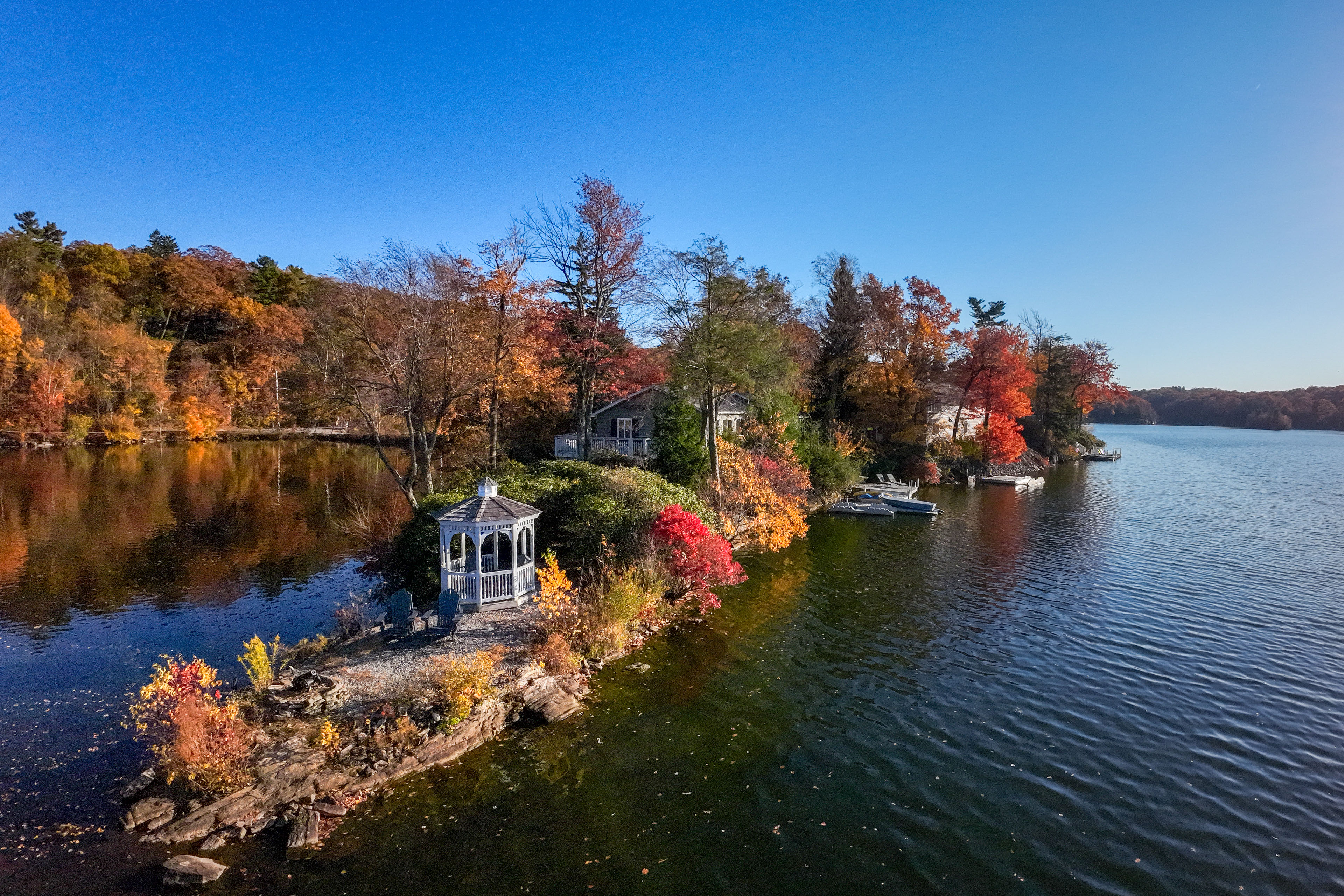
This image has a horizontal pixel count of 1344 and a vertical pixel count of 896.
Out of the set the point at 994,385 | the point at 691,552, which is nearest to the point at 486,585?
the point at 691,552

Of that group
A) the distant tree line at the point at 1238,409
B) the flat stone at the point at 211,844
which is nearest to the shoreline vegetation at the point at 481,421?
the flat stone at the point at 211,844

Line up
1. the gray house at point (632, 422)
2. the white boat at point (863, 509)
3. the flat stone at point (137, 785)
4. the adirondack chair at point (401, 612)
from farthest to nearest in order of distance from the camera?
the white boat at point (863, 509)
the gray house at point (632, 422)
the adirondack chair at point (401, 612)
the flat stone at point (137, 785)

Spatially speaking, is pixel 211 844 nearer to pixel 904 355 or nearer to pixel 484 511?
pixel 484 511

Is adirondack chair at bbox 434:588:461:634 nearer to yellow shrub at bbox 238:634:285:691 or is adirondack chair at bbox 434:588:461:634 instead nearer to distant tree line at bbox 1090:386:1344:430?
yellow shrub at bbox 238:634:285:691

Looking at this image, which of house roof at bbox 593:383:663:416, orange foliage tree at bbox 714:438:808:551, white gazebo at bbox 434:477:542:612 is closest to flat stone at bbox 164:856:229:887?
white gazebo at bbox 434:477:542:612

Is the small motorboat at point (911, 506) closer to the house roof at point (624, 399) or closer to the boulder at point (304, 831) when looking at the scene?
the house roof at point (624, 399)

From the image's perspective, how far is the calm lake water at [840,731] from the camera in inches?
327

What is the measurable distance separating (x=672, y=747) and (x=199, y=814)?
718 cm

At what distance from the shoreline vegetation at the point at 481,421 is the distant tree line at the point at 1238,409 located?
110482 mm

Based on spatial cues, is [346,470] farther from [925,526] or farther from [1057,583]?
[1057,583]

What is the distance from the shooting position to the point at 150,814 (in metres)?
8.70

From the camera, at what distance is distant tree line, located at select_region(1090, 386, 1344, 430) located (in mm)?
142625

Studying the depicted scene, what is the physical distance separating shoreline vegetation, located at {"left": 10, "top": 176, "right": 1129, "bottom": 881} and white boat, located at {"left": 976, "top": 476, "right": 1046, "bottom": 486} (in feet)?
4.75

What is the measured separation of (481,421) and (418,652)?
87.2 ft
